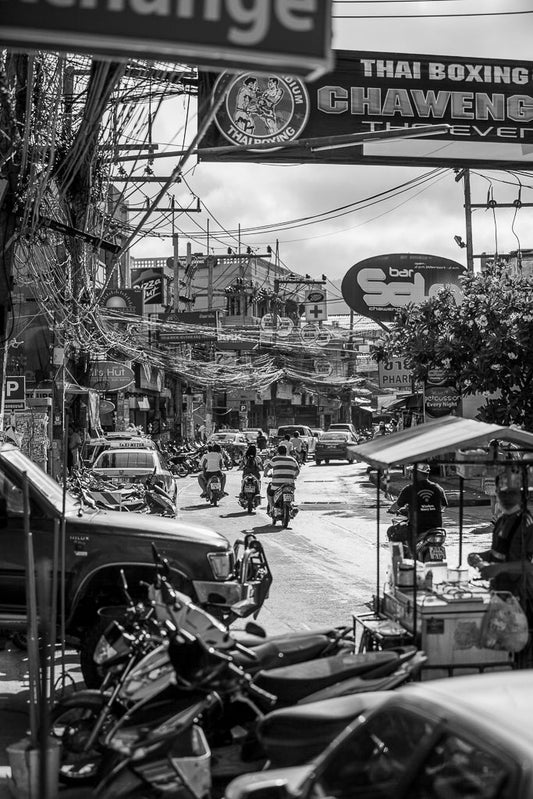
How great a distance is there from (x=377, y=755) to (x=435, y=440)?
386 centimetres

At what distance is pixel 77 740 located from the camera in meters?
5.76

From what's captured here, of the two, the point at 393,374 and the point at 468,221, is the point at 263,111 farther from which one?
the point at 393,374

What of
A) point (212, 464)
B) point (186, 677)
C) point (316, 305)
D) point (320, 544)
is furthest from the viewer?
point (316, 305)

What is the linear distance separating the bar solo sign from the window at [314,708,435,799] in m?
2.32

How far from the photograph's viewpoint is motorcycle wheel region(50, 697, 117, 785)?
18.9 ft

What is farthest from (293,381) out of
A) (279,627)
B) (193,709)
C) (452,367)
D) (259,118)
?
(193,709)

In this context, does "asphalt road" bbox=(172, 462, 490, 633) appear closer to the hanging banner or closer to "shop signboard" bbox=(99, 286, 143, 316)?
the hanging banner

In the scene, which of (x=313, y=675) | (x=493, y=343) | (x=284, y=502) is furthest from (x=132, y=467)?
(x=313, y=675)

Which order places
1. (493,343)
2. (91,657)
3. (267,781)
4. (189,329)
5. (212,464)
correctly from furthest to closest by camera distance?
(189,329)
(212,464)
(493,343)
(91,657)
(267,781)

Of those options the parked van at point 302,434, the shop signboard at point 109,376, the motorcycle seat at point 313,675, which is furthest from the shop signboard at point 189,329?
the motorcycle seat at point 313,675

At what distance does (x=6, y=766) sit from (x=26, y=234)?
6856 mm

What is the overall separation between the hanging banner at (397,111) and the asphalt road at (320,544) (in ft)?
21.5

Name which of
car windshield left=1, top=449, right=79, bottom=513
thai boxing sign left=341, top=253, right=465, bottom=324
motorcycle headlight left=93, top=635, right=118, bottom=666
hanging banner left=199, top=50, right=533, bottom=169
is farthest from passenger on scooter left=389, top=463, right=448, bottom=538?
thai boxing sign left=341, top=253, right=465, bottom=324

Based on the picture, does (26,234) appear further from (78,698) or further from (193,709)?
(193,709)
